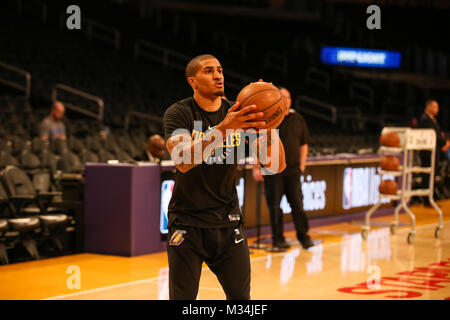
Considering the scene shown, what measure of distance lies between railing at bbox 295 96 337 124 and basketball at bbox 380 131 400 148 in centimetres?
1285

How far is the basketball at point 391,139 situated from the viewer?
33.3ft

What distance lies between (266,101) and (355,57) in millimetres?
26354

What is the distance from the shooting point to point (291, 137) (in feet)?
30.3

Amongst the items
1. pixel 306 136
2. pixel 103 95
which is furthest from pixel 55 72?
pixel 306 136

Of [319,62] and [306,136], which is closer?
[306,136]

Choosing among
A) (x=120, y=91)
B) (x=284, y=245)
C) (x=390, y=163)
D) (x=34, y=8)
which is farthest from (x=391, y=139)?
(x=34, y=8)

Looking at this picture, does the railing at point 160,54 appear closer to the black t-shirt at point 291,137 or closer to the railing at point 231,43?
the railing at point 231,43

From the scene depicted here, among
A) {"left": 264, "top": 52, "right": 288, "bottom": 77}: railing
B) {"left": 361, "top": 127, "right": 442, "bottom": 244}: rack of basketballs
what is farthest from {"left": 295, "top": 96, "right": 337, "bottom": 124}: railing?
{"left": 361, "top": 127, "right": 442, "bottom": 244}: rack of basketballs

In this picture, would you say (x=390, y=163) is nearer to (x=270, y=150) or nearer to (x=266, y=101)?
(x=270, y=150)

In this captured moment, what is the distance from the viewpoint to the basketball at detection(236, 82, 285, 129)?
375 centimetres

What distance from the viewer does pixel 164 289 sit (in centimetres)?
705

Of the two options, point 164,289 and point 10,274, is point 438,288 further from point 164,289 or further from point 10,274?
point 10,274

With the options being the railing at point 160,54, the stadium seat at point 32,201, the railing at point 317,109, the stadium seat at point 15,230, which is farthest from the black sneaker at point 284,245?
the railing at point 160,54
